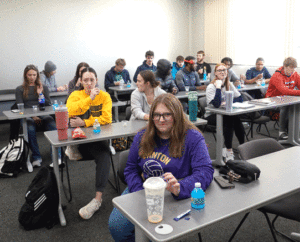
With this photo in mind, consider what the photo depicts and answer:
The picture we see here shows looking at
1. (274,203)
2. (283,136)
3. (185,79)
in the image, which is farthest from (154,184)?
(185,79)

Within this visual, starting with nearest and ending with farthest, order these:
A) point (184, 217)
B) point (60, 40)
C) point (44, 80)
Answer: point (184, 217) → point (44, 80) → point (60, 40)

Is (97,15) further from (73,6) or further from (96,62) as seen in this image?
(96,62)

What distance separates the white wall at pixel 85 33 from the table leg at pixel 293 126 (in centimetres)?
478

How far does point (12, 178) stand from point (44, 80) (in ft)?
9.35

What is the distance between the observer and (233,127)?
12.5 feet

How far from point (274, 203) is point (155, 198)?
990 millimetres

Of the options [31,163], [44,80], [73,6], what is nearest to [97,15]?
[73,6]

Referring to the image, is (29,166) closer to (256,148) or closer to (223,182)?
(256,148)

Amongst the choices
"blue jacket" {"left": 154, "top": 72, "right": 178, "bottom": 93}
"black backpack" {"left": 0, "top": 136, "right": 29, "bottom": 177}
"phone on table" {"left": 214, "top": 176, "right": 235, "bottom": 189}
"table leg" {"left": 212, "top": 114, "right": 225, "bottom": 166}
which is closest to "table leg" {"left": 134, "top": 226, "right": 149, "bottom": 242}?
"phone on table" {"left": 214, "top": 176, "right": 235, "bottom": 189}

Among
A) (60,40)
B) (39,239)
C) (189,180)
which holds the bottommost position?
(39,239)

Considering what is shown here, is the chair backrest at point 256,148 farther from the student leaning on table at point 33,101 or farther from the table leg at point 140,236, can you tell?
the student leaning on table at point 33,101

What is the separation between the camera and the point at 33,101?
13.9 ft

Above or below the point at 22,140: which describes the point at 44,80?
above

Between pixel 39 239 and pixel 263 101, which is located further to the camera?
pixel 263 101
